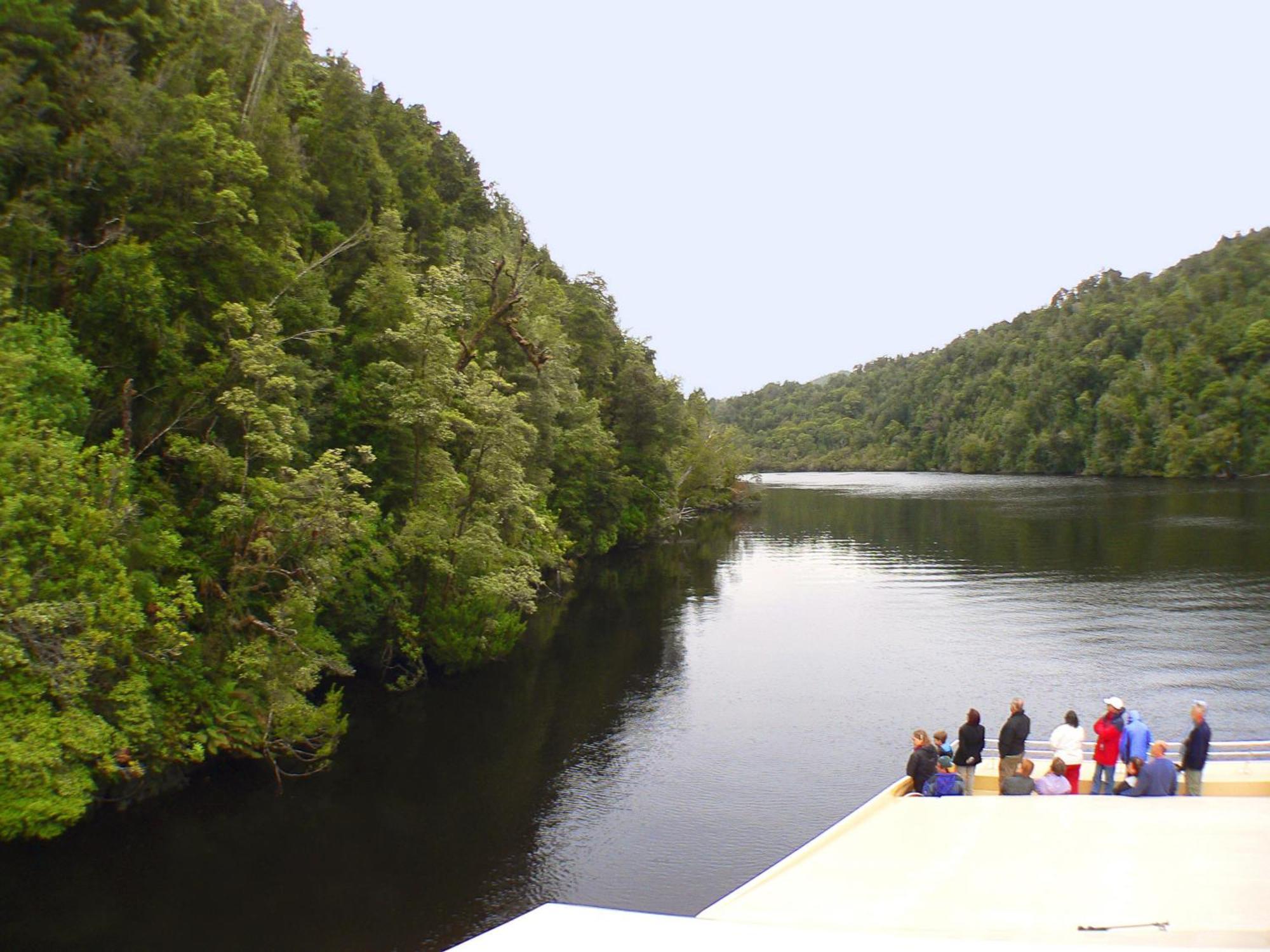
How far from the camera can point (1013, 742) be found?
18.4 m

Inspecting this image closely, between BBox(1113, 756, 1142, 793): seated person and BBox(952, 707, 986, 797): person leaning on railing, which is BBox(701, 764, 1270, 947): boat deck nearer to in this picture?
BBox(1113, 756, 1142, 793): seated person

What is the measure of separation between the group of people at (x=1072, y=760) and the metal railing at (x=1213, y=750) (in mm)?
678

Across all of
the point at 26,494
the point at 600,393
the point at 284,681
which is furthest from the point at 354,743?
the point at 600,393

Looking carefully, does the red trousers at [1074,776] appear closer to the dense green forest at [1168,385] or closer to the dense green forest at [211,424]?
the dense green forest at [211,424]

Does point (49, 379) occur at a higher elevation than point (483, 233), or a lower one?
lower

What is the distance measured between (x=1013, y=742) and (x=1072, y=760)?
1.08 m

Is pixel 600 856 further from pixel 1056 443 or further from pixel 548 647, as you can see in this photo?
pixel 1056 443

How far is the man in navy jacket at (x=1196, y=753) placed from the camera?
16562 mm

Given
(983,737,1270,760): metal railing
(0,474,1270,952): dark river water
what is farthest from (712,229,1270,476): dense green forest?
(983,737,1270,760): metal railing

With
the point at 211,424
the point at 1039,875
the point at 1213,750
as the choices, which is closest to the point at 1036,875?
the point at 1039,875

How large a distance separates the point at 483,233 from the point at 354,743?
111ft

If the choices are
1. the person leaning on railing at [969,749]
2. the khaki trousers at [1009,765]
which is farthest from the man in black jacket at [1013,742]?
the person leaning on railing at [969,749]

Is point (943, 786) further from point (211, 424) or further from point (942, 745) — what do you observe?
point (211, 424)

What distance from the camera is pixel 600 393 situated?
72625 millimetres
